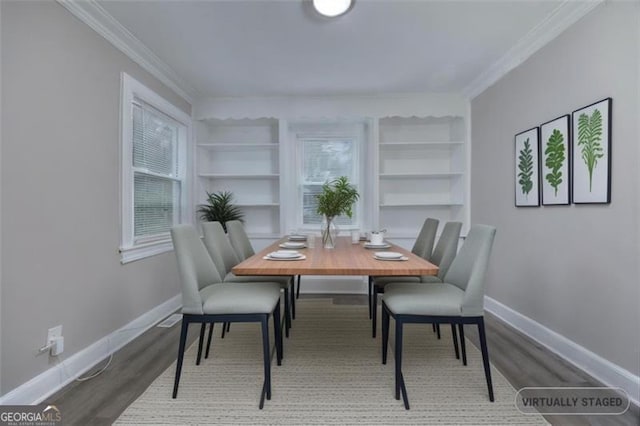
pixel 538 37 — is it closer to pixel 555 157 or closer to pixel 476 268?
pixel 555 157

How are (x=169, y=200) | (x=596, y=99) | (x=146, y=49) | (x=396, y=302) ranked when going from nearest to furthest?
(x=396, y=302), (x=596, y=99), (x=146, y=49), (x=169, y=200)

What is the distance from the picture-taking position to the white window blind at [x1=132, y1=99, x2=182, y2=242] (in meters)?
2.77

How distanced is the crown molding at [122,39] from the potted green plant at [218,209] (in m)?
1.26

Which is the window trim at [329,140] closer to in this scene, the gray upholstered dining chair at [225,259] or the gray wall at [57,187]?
the gray upholstered dining chair at [225,259]

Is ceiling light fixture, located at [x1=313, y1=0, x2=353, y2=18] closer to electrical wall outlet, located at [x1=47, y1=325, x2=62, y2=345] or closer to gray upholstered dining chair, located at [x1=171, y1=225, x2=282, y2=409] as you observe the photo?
gray upholstered dining chair, located at [x1=171, y1=225, x2=282, y2=409]

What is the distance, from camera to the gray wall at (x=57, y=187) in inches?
63.1

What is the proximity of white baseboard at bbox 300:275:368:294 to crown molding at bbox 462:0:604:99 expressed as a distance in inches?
102

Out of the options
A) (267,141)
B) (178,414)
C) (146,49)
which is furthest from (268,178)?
(178,414)

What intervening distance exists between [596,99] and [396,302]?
5.81ft

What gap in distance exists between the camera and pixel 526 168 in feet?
8.68

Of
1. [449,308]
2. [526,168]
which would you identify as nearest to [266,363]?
[449,308]

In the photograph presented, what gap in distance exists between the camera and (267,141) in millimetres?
4238

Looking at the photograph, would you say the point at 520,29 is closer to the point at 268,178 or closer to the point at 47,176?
the point at 268,178

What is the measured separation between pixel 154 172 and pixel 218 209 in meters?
0.95
